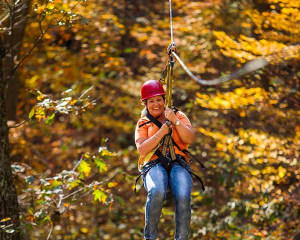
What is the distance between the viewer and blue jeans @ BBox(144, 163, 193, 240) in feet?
12.6

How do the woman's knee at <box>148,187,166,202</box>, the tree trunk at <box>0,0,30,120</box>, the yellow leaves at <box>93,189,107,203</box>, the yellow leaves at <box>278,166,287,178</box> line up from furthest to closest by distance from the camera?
the yellow leaves at <box>278,166,287,178</box>, the yellow leaves at <box>93,189,107,203</box>, the tree trunk at <box>0,0,30,120</box>, the woman's knee at <box>148,187,166,202</box>

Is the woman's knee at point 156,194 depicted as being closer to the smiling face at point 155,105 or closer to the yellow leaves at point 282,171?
the smiling face at point 155,105

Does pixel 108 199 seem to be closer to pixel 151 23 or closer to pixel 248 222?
pixel 248 222

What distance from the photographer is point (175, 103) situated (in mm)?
10273

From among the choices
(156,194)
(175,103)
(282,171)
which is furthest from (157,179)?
(175,103)

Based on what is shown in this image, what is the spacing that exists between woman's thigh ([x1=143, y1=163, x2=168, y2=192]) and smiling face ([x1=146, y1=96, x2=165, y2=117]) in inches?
16.0

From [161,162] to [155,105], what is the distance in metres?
0.44

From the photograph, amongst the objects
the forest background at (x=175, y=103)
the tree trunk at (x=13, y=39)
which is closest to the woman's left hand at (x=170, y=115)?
the forest background at (x=175, y=103)

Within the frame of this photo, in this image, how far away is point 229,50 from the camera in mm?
6926

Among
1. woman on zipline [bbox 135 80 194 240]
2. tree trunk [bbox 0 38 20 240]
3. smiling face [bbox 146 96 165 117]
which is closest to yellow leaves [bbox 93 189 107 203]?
tree trunk [bbox 0 38 20 240]

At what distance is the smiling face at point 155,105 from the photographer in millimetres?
4102

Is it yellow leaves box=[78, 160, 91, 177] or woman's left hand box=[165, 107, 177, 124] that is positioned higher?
woman's left hand box=[165, 107, 177, 124]

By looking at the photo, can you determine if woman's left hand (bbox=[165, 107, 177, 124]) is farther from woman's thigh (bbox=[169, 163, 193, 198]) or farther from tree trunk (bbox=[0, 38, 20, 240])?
tree trunk (bbox=[0, 38, 20, 240])

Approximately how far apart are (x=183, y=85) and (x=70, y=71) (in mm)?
3060
